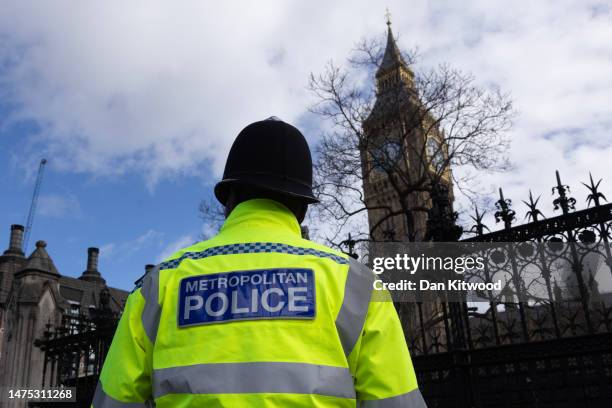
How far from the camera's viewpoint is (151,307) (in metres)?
1.76

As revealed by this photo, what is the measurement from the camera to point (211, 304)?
5.52 feet

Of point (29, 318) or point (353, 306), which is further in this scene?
point (29, 318)

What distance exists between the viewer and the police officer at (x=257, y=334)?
5.02 feet

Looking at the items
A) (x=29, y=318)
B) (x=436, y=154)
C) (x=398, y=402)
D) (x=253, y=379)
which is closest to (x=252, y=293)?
(x=253, y=379)

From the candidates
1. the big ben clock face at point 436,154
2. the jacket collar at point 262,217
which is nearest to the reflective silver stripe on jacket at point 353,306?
the jacket collar at point 262,217

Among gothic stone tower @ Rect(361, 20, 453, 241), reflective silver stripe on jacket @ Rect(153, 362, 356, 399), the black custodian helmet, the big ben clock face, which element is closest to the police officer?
reflective silver stripe on jacket @ Rect(153, 362, 356, 399)

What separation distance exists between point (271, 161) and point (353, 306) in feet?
2.51

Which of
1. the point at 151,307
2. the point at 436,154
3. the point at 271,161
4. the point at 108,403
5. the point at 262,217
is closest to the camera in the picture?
the point at 108,403

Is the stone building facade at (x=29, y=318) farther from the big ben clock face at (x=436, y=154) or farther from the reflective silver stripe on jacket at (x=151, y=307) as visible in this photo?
the big ben clock face at (x=436, y=154)

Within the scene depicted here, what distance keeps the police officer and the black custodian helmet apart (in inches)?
9.3

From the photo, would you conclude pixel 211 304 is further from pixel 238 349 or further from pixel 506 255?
pixel 506 255

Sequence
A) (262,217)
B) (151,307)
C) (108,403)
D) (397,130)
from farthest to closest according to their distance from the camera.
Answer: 1. (397,130)
2. (262,217)
3. (151,307)
4. (108,403)

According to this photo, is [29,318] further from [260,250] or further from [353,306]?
[353,306]

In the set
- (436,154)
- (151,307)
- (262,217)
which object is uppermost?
(436,154)
